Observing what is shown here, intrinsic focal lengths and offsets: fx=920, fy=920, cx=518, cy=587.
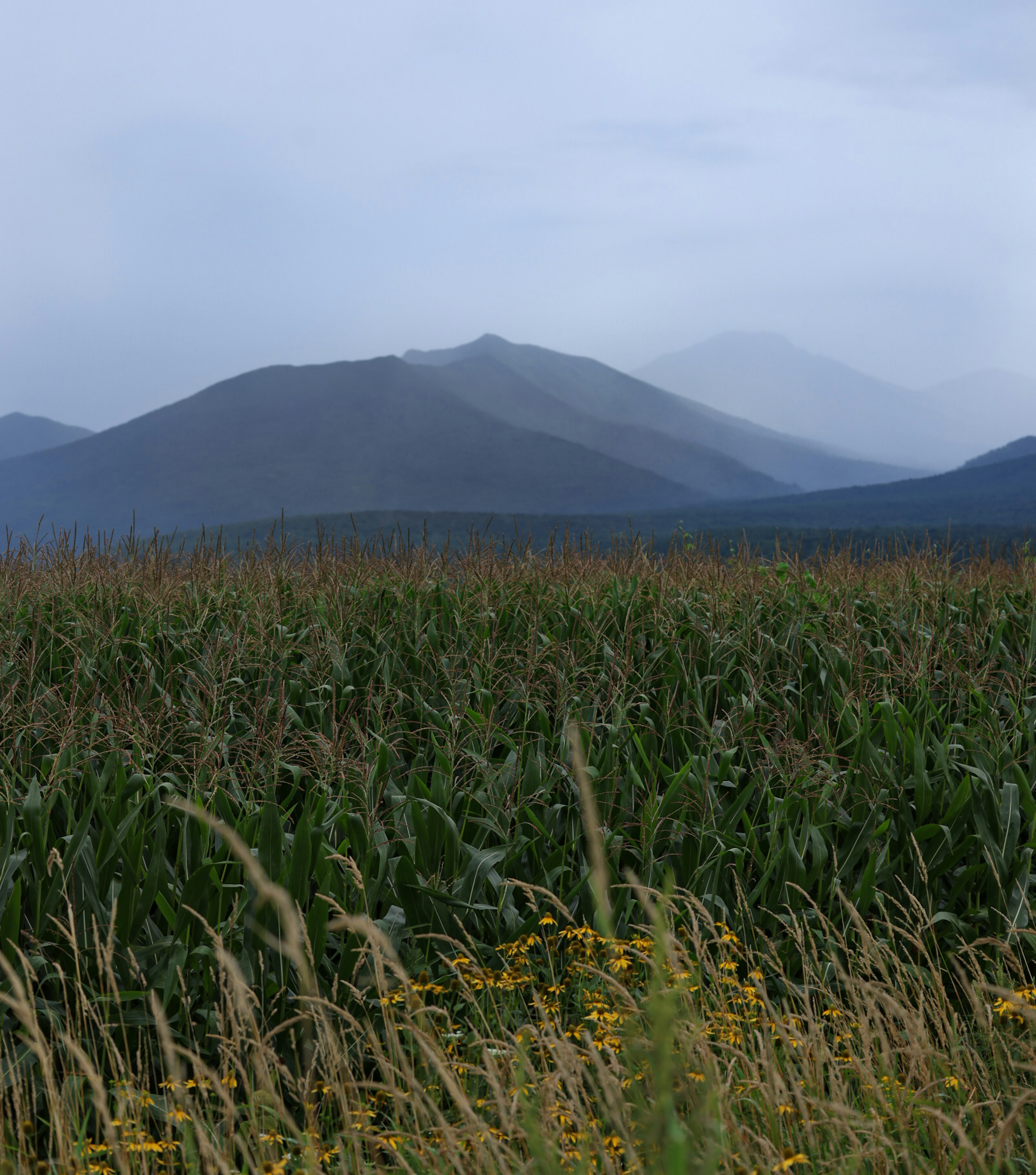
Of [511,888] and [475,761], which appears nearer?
[511,888]

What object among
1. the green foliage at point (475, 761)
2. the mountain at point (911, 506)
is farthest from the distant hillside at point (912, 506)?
the green foliage at point (475, 761)

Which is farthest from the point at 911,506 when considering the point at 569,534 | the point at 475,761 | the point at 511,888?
the point at 511,888

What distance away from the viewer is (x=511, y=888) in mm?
3986

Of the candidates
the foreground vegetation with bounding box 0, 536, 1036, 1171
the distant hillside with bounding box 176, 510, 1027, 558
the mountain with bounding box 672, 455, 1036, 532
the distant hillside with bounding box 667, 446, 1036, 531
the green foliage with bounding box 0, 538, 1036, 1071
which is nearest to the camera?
the foreground vegetation with bounding box 0, 536, 1036, 1171

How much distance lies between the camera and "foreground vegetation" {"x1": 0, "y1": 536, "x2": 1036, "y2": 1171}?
239 cm

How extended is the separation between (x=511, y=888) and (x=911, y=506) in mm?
146391

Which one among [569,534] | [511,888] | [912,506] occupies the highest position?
[912,506]

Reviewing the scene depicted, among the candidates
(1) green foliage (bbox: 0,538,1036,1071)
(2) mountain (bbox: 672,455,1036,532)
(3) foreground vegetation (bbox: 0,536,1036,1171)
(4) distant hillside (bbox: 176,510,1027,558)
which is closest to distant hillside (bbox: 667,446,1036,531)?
(2) mountain (bbox: 672,455,1036,532)

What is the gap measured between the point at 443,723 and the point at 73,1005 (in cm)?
264

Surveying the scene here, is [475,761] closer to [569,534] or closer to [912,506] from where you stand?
[569,534]

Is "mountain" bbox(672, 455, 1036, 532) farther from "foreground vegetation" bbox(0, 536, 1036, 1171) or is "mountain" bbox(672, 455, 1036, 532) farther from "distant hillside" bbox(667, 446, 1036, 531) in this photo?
"foreground vegetation" bbox(0, 536, 1036, 1171)

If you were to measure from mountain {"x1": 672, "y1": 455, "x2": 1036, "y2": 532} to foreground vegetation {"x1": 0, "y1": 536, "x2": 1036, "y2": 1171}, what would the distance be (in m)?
84.7

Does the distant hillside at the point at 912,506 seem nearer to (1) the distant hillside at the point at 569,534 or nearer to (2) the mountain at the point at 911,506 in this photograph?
(2) the mountain at the point at 911,506

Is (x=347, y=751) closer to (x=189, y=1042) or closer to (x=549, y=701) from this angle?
(x=549, y=701)
